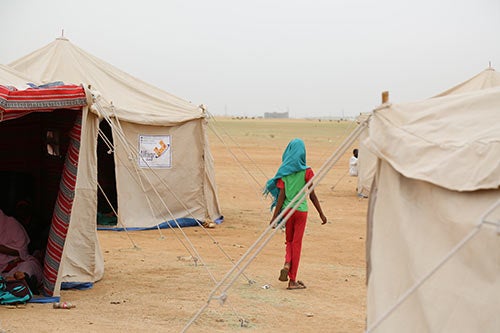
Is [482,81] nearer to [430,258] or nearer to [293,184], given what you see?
[293,184]

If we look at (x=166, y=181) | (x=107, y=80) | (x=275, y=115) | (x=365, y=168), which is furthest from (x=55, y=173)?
(x=275, y=115)

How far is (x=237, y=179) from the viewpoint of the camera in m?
23.1

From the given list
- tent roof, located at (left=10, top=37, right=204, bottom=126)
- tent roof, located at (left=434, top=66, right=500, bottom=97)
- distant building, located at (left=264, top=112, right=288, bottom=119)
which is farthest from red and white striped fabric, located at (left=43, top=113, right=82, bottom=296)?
distant building, located at (left=264, top=112, right=288, bottom=119)

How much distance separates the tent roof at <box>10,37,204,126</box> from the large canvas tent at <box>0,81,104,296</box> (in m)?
3.71

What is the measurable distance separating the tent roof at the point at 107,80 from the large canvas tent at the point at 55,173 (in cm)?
371

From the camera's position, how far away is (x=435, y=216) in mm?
4391

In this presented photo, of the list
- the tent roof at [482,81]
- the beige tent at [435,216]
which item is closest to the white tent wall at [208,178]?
the tent roof at [482,81]

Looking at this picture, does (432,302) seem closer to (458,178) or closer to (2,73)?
(458,178)

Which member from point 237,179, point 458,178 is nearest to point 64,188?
point 458,178

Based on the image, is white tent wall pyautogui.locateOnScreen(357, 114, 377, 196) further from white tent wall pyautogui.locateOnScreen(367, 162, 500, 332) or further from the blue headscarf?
white tent wall pyautogui.locateOnScreen(367, 162, 500, 332)

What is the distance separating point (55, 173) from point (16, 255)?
3.71 feet

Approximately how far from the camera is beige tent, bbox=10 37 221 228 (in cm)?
1285

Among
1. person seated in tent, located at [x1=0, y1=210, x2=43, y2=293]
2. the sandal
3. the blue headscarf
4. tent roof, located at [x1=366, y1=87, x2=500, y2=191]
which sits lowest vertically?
Result: the sandal

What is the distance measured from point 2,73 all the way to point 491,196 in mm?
5969
